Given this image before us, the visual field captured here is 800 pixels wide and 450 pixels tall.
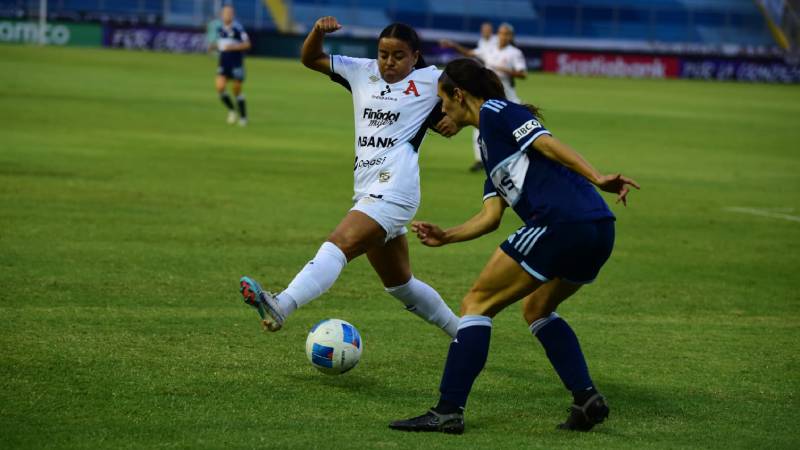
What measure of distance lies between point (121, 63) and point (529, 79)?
55.0 feet

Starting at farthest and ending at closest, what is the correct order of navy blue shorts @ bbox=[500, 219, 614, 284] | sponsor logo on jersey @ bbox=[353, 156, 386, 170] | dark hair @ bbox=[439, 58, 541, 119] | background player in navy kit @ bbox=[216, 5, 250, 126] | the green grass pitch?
background player in navy kit @ bbox=[216, 5, 250, 126]
sponsor logo on jersey @ bbox=[353, 156, 386, 170]
the green grass pitch
dark hair @ bbox=[439, 58, 541, 119]
navy blue shorts @ bbox=[500, 219, 614, 284]

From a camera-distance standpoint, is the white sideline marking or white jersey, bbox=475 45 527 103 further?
white jersey, bbox=475 45 527 103

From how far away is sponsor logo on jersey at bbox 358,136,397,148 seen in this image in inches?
314

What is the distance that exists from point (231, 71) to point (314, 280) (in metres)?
23.2

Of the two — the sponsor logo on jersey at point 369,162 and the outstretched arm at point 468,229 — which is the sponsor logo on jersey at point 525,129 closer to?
the outstretched arm at point 468,229

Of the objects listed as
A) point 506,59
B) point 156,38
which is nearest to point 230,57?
point 506,59

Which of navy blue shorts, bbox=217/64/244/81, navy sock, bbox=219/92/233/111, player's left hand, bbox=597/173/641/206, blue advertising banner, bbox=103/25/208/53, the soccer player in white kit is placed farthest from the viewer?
blue advertising banner, bbox=103/25/208/53

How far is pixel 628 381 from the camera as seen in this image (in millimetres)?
8055

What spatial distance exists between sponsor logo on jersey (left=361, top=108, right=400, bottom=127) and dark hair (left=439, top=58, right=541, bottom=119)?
1.28 meters

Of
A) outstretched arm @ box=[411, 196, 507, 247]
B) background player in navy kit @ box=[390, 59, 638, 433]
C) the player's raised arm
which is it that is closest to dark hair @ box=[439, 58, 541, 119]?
background player in navy kit @ box=[390, 59, 638, 433]

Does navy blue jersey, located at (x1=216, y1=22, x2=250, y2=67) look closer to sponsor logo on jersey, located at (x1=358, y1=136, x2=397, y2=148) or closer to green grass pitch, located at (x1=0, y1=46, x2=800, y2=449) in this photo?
green grass pitch, located at (x1=0, y1=46, x2=800, y2=449)

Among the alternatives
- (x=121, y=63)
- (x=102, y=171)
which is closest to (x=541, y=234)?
(x=102, y=171)

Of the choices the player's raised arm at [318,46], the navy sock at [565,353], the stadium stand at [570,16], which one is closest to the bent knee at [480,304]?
the navy sock at [565,353]

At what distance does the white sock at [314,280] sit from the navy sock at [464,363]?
117 centimetres
